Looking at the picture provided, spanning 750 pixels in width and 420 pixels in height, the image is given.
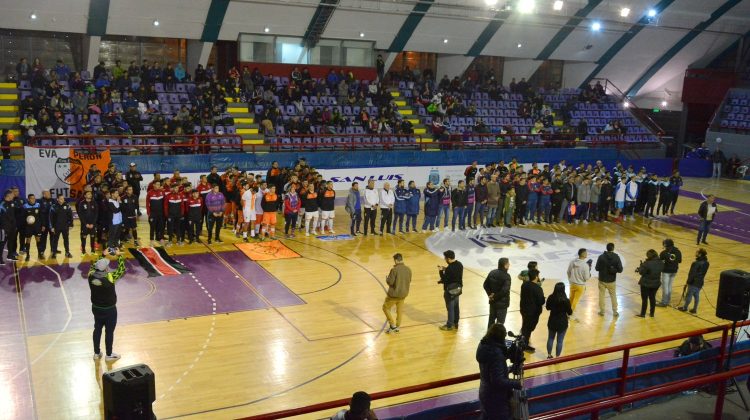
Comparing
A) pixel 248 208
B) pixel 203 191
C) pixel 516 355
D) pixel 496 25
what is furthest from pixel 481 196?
pixel 496 25

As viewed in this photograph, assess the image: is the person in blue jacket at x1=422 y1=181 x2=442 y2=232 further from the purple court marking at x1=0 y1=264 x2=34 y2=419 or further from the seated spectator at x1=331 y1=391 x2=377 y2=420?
the seated spectator at x1=331 y1=391 x2=377 y2=420

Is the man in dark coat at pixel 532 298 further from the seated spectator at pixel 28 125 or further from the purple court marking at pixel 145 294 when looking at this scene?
the seated spectator at pixel 28 125

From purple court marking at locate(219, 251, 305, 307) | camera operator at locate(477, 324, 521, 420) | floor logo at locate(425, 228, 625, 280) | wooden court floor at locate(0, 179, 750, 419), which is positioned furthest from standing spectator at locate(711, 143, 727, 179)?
camera operator at locate(477, 324, 521, 420)

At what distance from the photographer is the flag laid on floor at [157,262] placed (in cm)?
1561

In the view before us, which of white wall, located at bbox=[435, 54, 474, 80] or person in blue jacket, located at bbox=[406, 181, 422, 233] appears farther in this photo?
white wall, located at bbox=[435, 54, 474, 80]

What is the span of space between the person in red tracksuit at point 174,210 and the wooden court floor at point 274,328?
2.25 ft

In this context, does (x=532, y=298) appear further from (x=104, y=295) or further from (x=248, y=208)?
(x=248, y=208)

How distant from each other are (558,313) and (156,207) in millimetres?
10636

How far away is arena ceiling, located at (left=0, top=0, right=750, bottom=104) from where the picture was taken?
2689cm

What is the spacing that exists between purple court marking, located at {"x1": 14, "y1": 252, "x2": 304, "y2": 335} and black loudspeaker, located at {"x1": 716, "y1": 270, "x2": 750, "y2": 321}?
8.07 m

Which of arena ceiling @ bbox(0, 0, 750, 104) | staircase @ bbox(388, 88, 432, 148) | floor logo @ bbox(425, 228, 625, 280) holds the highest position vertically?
arena ceiling @ bbox(0, 0, 750, 104)

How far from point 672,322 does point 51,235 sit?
1385 cm

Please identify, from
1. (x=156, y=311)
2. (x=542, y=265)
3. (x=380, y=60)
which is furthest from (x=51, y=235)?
(x=380, y=60)

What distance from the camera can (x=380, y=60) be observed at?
3425 centimetres
